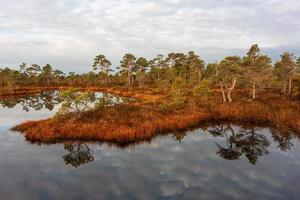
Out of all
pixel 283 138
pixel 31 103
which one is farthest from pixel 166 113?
pixel 31 103

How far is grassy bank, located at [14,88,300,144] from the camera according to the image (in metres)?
27.3

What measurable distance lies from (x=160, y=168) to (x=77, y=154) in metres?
7.74

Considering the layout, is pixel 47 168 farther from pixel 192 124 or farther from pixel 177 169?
pixel 192 124

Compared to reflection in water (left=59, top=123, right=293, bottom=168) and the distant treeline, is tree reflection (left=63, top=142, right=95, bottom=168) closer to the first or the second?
reflection in water (left=59, top=123, right=293, bottom=168)

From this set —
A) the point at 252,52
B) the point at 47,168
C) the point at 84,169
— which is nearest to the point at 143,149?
the point at 84,169

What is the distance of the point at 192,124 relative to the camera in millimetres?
34031

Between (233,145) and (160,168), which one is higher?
(160,168)

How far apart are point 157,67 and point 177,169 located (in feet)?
312

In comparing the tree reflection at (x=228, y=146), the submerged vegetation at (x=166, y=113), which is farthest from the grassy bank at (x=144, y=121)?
the tree reflection at (x=228, y=146)

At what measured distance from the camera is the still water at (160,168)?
16.7 metres

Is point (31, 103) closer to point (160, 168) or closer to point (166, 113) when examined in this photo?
point (166, 113)

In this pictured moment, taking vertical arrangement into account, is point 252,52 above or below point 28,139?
above

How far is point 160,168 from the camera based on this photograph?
819 inches

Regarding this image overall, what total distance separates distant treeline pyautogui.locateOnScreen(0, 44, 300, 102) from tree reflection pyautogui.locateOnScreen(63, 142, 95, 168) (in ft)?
72.3
